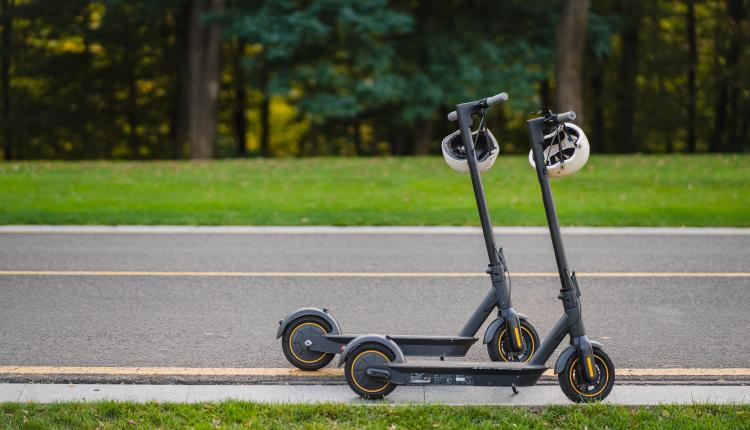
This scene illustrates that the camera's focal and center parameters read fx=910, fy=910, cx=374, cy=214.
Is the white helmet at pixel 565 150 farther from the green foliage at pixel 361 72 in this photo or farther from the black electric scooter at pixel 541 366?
the green foliage at pixel 361 72

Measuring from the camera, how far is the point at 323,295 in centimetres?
728

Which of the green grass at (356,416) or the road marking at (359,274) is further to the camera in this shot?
the road marking at (359,274)

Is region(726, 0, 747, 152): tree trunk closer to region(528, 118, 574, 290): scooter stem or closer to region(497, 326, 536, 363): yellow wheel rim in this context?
region(497, 326, 536, 363): yellow wheel rim

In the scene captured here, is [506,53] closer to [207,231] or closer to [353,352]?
[207,231]

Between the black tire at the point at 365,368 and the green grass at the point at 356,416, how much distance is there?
235 millimetres

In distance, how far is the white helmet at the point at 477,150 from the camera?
15.8 ft

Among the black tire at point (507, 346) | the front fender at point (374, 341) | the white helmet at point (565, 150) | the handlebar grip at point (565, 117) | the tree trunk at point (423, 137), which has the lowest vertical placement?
the black tire at point (507, 346)

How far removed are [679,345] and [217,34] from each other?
20.5 m

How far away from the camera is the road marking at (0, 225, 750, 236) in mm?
10688

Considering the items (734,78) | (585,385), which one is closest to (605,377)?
(585,385)

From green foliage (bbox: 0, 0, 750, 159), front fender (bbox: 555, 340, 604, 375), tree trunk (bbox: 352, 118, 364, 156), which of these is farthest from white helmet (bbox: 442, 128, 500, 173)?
tree trunk (bbox: 352, 118, 364, 156)

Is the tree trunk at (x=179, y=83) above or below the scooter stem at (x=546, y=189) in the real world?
above

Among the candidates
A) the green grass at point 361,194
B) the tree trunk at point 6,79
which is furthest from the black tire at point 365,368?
the tree trunk at point 6,79

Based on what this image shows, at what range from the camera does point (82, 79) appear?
34.5 metres
